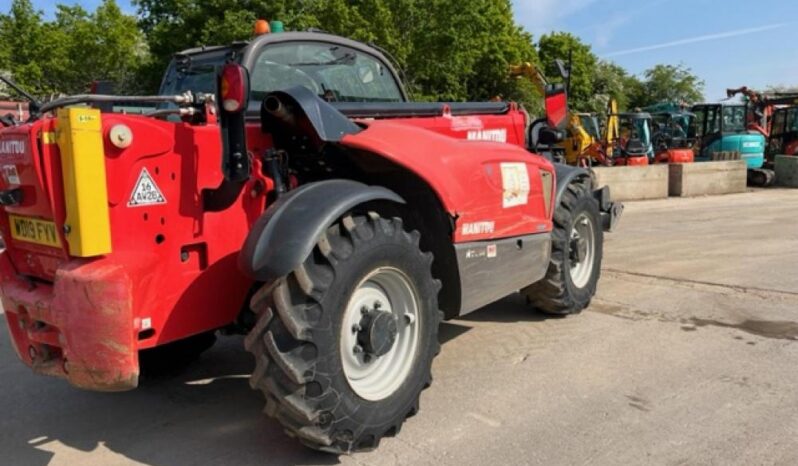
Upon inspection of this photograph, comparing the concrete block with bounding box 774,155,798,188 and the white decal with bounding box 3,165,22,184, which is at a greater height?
the white decal with bounding box 3,165,22,184

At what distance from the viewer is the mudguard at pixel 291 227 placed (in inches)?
116

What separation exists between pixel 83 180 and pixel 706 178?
18.4 meters

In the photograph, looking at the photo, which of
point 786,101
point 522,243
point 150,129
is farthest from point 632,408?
point 786,101

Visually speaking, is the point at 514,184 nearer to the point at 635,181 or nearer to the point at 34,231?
the point at 34,231

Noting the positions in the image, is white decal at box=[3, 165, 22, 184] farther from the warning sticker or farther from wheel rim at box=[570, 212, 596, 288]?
wheel rim at box=[570, 212, 596, 288]

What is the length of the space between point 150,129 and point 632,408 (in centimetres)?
293

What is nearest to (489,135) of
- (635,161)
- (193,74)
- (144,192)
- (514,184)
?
(514,184)

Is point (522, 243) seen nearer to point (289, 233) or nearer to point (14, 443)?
point (289, 233)

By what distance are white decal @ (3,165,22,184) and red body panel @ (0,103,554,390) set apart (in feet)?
0.17

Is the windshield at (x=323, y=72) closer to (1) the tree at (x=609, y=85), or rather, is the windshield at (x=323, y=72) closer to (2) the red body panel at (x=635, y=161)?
(2) the red body panel at (x=635, y=161)

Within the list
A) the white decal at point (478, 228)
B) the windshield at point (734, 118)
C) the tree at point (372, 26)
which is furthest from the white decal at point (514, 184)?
the windshield at point (734, 118)

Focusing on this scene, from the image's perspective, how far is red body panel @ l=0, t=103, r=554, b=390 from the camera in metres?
2.82

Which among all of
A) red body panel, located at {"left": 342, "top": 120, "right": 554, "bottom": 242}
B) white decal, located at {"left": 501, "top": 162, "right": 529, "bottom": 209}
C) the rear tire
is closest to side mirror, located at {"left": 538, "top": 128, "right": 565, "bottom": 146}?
the rear tire

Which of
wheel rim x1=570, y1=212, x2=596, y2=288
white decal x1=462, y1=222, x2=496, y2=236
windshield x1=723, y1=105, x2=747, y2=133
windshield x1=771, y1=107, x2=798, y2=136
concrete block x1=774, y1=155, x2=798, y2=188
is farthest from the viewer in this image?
windshield x1=771, y1=107, x2=798, y2=136
